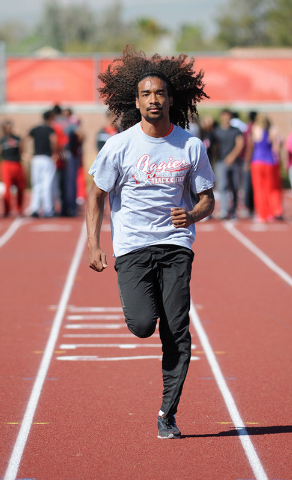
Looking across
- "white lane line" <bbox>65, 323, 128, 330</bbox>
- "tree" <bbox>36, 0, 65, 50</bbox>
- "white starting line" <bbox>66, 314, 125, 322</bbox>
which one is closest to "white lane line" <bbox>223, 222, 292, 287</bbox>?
"white starting line" <bbox>66, 314, 125, 322</bbox>

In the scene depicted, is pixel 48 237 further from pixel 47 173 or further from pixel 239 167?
pixel 239 167

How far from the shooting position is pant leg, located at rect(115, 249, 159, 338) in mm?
5219

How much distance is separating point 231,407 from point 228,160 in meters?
12.2

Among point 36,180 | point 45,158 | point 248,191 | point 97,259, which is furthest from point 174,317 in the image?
point 248,191

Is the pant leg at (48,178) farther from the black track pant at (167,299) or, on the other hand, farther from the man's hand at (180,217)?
the man's hand at (180,217)

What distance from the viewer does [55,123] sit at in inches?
752

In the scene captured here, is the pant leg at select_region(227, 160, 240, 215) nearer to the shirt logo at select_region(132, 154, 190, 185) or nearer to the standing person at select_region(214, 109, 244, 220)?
the standing person at select_region(214, 109, 244, 220)

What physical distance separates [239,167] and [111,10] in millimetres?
94868

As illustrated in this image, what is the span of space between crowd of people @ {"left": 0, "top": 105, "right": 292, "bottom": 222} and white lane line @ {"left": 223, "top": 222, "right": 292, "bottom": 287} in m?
0.90

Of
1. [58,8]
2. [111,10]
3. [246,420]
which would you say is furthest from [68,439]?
[111,10]

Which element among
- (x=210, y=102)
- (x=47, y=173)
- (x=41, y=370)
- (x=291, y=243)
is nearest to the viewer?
(x=41, y=370)

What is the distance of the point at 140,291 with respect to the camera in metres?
5.24

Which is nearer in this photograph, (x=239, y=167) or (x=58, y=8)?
(x=239, y=167)

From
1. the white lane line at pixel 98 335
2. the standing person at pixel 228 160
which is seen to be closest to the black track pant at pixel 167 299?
the white lane line at pixel 98 335
